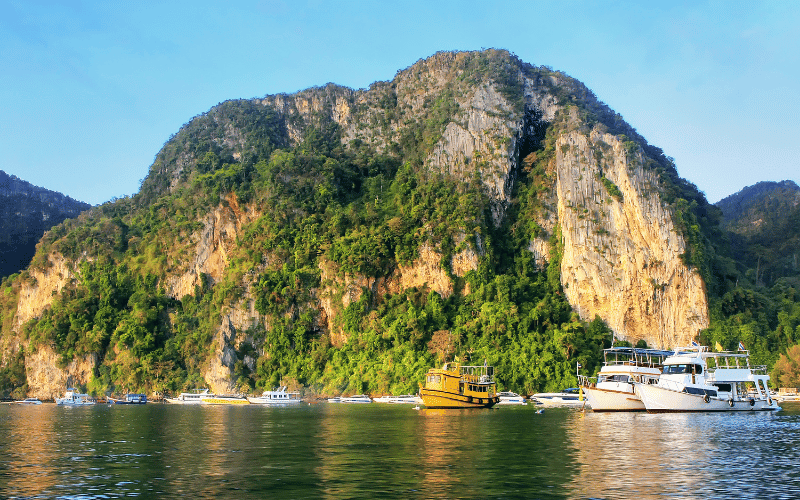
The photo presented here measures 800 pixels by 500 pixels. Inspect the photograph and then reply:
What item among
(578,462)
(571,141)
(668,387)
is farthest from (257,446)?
(571,141)

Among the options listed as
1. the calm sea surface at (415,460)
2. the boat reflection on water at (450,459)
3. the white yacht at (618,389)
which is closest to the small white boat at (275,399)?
the white yacht at (618,389)

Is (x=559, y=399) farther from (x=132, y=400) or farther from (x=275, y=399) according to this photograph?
(x=132, y=400)

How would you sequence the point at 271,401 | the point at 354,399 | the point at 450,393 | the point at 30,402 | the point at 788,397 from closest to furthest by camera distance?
the point at 450,393 < the point at 788,397 < the point at 354,399 < the point at 271,401 < the point at 30,402

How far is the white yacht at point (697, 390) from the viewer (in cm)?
5481

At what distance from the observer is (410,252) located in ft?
329

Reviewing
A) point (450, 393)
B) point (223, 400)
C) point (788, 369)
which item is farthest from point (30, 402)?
point (788, 369)

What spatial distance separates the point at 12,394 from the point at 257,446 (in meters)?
95.8

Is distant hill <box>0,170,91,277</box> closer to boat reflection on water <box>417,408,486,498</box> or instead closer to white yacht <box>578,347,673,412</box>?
white yacht <box>578,347,673,412</box>

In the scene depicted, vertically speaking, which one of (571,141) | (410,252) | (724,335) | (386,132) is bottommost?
(724,335)

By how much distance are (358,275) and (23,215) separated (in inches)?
3969

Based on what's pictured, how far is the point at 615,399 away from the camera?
58906 mm

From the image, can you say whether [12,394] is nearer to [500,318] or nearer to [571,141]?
[500,318]

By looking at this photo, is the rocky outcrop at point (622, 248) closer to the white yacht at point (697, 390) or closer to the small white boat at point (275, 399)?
the white yacht at point (697, 390)

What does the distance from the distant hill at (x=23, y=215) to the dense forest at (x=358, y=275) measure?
30.3 m
